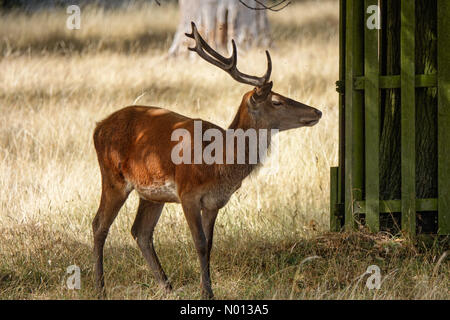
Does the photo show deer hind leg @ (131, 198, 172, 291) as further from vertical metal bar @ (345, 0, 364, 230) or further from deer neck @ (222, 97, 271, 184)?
vertical metal bar @ (345, 0, 364, 230)

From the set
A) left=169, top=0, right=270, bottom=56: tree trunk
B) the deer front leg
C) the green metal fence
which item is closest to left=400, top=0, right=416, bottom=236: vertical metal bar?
the green metal fence

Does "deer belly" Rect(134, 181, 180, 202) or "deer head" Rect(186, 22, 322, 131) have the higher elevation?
"deer head" Rect(186, 22, 322, 131)

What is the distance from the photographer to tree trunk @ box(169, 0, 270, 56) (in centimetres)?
1570

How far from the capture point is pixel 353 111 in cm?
700

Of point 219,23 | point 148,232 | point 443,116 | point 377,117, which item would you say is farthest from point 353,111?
point 219,23

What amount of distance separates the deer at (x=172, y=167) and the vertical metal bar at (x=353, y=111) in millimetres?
717

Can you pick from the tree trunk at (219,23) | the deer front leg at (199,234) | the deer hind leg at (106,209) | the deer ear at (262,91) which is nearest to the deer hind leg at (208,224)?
the deer front leg at (199,234)

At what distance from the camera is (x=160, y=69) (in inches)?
583

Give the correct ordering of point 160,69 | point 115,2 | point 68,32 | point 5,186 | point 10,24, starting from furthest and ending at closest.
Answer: point 115,2
point 10,24
point 68,32
point 160,69
point 5,186

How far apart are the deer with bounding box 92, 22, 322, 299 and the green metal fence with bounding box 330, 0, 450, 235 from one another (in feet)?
2.50

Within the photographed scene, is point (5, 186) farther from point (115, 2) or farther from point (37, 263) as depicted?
point (115, 2)

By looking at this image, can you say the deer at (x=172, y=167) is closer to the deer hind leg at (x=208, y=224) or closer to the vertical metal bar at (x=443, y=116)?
the deer hind leg at (x=208, y=224)
